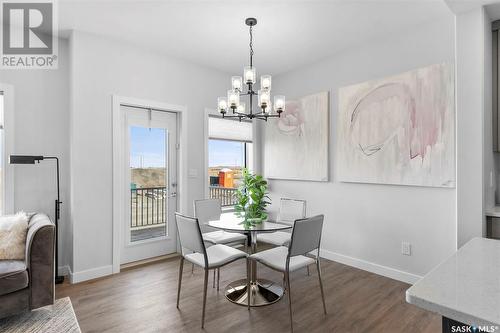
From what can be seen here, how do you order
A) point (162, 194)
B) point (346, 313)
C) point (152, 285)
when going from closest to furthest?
point (346, 313) → point (152, 285) → point (162, 194)

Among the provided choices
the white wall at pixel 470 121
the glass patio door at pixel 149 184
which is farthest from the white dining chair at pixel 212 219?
the white wall at pixel 470 121

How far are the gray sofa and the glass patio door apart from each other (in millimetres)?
1278

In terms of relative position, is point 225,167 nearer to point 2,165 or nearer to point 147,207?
point 147,207

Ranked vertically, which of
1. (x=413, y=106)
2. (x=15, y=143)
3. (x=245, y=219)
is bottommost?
(x=245, y=219)

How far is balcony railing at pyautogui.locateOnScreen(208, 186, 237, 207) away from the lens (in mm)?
4761

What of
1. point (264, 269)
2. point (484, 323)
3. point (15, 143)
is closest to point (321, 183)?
point (264, 269)

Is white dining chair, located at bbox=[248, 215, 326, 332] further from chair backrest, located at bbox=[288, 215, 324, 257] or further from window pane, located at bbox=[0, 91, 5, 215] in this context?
window pane, located at bbox=[0, 91, 5, 215]

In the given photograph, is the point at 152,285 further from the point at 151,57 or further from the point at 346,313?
the point at 151,57

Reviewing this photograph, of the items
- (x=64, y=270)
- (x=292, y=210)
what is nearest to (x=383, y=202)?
(x=292, y=210)

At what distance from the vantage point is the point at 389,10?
9.12ft

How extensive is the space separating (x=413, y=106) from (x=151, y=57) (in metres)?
3.26

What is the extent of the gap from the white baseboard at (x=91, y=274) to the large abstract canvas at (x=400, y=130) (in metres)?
3.10

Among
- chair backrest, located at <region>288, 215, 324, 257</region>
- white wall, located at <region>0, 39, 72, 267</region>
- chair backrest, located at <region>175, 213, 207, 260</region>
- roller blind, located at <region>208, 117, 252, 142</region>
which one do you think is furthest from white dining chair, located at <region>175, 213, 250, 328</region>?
roller blind, located at <region>208, 117, 252, 142</region>

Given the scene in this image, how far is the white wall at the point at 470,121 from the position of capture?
2.22 metres
